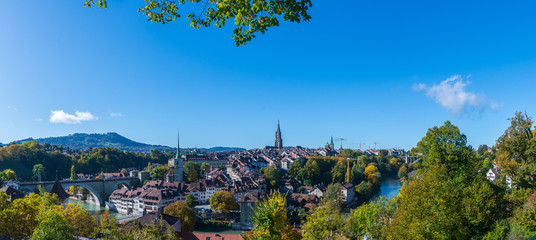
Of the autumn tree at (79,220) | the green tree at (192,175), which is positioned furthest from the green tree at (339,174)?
the autumn tree at (79,220)

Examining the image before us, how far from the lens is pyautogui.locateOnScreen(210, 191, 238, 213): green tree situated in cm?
3469

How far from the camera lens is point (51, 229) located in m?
14.0

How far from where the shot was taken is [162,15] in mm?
4203

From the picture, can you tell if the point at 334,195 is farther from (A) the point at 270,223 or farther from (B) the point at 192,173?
(A) the point at 270,223

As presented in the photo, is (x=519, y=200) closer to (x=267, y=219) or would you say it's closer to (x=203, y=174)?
(x=267, y=219)

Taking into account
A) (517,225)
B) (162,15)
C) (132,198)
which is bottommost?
(132,198)

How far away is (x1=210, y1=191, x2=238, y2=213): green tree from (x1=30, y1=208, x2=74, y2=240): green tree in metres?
20.0

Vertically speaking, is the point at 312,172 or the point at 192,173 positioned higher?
the point at 192,173

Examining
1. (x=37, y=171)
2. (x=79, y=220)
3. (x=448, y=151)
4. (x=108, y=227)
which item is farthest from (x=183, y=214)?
(x=37, y=171)

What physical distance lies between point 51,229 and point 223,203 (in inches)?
851

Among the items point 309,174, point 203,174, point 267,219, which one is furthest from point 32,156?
point 267,219

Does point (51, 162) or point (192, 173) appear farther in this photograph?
point (51, 162)

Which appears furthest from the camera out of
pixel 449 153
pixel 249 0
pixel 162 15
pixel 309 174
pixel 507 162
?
pixel 309 174

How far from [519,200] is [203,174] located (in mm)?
51809
